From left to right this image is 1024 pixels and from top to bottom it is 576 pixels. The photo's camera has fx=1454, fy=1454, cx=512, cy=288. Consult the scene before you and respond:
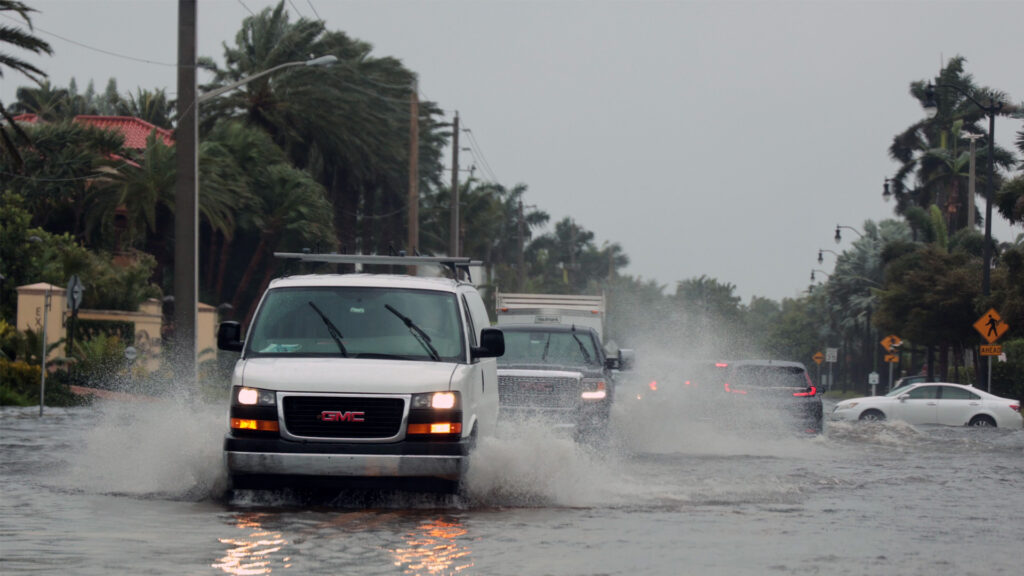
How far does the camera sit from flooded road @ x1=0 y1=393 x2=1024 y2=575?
9.17m

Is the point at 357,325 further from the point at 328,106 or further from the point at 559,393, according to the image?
the point at 328,106

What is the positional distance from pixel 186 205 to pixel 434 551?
15488 millimetres

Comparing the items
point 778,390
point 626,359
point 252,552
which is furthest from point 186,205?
point 252,552

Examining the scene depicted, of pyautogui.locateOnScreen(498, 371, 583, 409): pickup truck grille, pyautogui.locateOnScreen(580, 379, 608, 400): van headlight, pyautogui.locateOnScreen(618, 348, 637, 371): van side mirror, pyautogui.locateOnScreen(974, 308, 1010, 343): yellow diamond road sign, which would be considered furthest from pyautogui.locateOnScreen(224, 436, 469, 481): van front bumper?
pyautogui.locateOnScreen(974, 308, 1010, 343): yellow diamond road sign

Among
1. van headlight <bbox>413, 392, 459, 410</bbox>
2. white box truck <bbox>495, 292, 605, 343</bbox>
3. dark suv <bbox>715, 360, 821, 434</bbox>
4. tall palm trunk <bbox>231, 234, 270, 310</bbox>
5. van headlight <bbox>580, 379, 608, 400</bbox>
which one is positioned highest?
tall palm trunk <bbox>231, 234, 270, 310</bbox>

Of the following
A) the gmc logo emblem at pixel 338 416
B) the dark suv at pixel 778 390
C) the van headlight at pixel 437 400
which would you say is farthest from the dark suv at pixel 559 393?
the dark suv at pixel 778 390

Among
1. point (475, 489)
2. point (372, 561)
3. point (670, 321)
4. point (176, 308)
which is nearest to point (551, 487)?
point (475, 489)

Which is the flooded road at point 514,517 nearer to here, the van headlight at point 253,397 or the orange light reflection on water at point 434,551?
the orange light reflection on water at point 434,551

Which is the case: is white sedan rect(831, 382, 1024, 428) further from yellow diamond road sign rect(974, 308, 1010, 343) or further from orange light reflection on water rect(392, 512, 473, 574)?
orange light reflection on water rect(392, 512, 473, 574)

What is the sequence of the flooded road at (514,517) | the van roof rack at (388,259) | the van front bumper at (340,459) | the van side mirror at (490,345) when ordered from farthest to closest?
the van roof rack at (388,259) → the van side mirror at (490,345) → the van front bumper at (340,459) → the flooded road at (514,517)

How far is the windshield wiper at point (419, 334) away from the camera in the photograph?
39.5 feet

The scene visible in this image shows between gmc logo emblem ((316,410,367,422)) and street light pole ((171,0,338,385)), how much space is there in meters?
12.3

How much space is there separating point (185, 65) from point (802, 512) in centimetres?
1490

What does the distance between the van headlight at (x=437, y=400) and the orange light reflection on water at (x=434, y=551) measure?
92 cm
